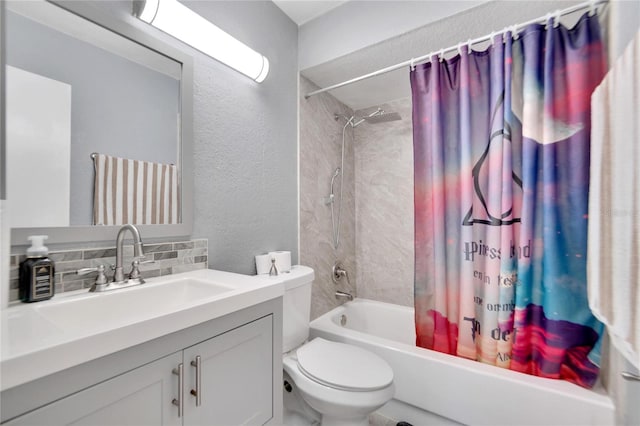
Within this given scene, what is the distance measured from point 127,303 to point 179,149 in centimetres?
66

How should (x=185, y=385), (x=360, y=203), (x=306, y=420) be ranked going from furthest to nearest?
(x=360, y=203) → (x=306, y=420) → (x=185, y=385)

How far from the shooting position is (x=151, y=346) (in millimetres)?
665

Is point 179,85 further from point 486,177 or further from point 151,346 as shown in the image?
point 486,177

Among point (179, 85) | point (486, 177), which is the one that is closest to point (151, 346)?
point (179, 85)

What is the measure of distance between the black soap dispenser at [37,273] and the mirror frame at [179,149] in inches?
2.0

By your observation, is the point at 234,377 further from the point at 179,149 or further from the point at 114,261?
the point at 179,149

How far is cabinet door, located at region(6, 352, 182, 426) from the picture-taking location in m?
0.53

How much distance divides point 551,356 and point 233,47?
2.05 meters

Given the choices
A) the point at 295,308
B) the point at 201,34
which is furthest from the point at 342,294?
the point at 201,34

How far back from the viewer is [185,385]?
0.73m

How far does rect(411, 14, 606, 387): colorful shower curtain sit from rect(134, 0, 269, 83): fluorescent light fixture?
933mm

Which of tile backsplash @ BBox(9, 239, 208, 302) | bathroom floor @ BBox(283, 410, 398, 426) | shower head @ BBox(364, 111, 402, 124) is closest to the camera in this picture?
tile backsplash @ BBox(9, 239, 208, 302)

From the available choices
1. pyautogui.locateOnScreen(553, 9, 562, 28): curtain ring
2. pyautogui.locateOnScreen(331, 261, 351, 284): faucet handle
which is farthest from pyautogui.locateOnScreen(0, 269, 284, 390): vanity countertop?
pyautogui.locateOnScreen(553, 9, 562, 28): curtain ring

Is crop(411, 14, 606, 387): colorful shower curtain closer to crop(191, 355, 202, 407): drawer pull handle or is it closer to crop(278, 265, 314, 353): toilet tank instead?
crop(278, 265, 314, 353): toilet tank
